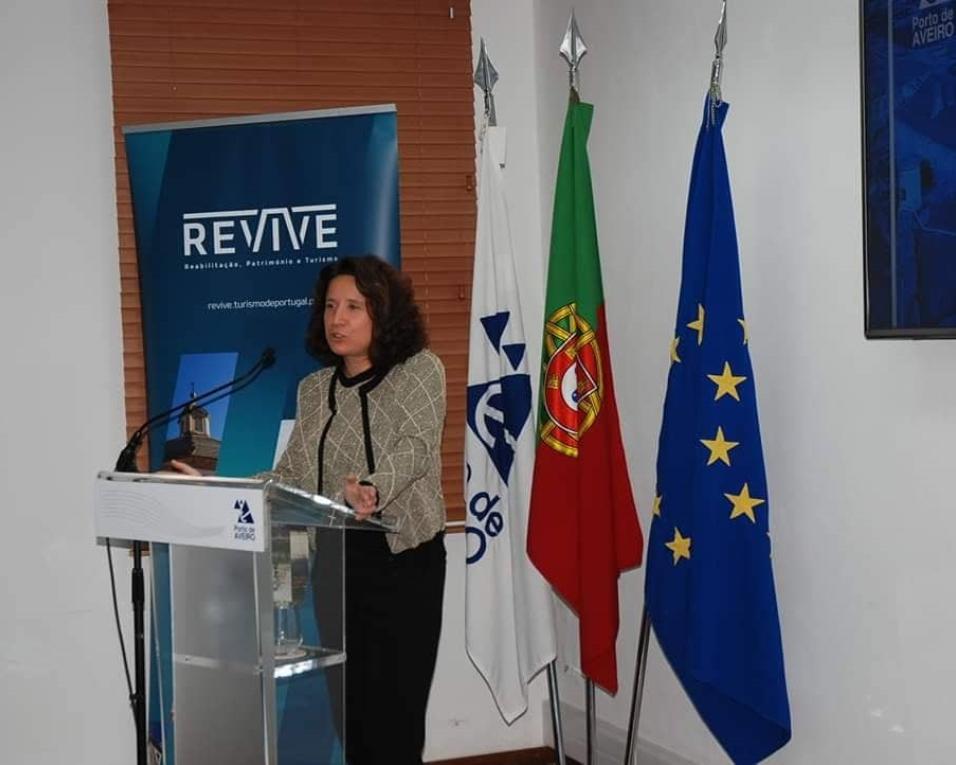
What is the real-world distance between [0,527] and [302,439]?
4.33 ft

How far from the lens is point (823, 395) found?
9.67 feet

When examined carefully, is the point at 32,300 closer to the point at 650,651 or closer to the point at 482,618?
the point at 482,618

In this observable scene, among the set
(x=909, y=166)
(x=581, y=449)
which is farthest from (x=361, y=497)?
(x=909, y=166)

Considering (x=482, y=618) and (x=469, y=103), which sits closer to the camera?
(x=482, y=618)

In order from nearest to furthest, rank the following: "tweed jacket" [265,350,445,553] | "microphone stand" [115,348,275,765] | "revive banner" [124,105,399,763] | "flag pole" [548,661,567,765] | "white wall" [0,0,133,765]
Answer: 1. "microphone stand" [115,348,275,765]
2. "tweed jacket" [265,350,445,553]
3. "flag pole" [548,661,567,765]
4. "revive banner" [124,105,399,763]
5. "white wall" [0,0,133,765]

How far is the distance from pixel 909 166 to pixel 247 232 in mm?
2035

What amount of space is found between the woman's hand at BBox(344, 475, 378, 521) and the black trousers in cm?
50

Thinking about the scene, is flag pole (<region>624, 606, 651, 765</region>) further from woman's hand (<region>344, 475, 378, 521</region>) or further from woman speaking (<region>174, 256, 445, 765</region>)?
woman's hand (<region>344, 475, 378, 521</region>)

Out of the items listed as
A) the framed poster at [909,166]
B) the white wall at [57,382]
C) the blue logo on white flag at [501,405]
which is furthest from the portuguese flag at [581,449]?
the white wall at [57,382]

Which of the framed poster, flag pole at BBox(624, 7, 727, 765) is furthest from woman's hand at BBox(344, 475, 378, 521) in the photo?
the framed poster

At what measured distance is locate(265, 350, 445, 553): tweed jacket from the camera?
3.08m

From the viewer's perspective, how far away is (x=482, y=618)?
12.4 ft

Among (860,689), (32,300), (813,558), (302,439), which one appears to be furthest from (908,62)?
(32,300)

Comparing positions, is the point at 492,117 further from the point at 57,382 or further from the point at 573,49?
the point at 57,382
